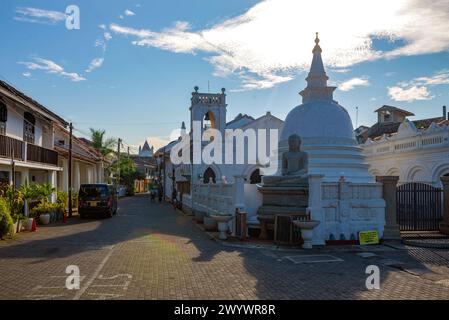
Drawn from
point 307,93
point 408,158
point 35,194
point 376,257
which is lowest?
point 376,257

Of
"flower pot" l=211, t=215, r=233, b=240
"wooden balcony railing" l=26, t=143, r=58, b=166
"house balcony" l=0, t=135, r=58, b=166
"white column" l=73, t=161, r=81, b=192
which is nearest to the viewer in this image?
"flower pot" l=211, t=215, r=233, b=240

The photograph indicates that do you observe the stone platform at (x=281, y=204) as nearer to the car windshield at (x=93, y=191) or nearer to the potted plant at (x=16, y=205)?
the potted plant at (x=16, y=205)

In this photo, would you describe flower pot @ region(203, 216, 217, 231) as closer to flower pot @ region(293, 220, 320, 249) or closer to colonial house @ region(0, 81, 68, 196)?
flower pot @ region(293, 220, 320, 249)

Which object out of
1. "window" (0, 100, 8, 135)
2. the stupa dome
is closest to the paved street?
"window" (0, 100, 8, 135)

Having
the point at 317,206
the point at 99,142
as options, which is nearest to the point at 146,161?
the point at 99,142

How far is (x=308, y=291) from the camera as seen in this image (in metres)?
7.20

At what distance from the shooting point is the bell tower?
30594 millimetres

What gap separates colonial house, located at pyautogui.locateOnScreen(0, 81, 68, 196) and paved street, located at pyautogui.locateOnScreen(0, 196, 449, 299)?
6.26 meters

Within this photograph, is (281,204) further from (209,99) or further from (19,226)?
(209,99)

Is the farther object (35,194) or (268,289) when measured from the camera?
(35,194)
